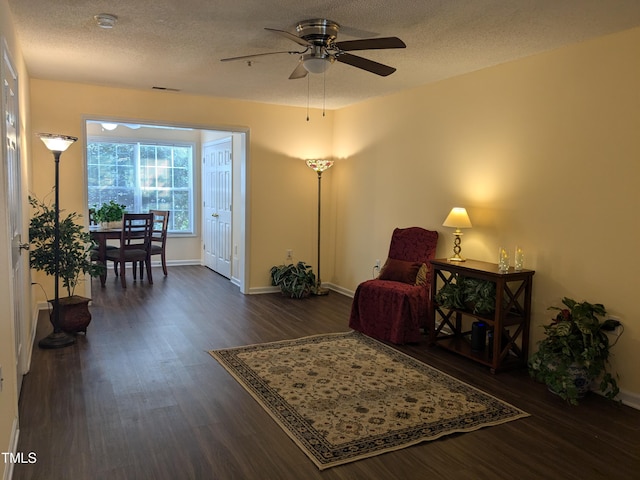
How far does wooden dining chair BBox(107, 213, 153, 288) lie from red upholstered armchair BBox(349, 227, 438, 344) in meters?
3.48

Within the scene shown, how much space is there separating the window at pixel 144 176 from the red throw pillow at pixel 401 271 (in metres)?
4.79

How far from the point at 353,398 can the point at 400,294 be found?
1417 mm

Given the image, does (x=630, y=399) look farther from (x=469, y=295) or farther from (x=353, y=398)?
(x=353, y=398)

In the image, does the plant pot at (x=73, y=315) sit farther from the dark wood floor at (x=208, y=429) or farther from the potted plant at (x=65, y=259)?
the dark wood floor at (x=208, y=429)

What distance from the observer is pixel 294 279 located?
20.3 ft

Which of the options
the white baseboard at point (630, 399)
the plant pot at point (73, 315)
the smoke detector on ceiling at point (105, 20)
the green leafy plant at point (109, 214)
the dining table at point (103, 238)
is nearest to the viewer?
the smoke detector on ceiling at point (105, 20)

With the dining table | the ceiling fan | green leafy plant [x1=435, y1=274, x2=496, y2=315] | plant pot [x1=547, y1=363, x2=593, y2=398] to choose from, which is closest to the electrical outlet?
plant pot [x1=547, y1=363, x2=593, y2=398]

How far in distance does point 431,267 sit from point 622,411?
182cm

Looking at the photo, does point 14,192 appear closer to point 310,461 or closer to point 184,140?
point 310,461

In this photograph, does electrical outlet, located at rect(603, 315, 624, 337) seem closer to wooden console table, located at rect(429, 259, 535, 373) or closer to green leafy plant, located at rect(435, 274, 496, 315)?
wooden console table, located at rect(429, 259, 535, 373)

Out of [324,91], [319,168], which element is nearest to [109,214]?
[319,168]

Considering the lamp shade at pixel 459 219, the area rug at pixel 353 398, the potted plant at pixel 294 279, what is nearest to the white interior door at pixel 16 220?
the area rug at pixel 353 398

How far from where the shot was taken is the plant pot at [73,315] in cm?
435

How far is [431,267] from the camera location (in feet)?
14.7
